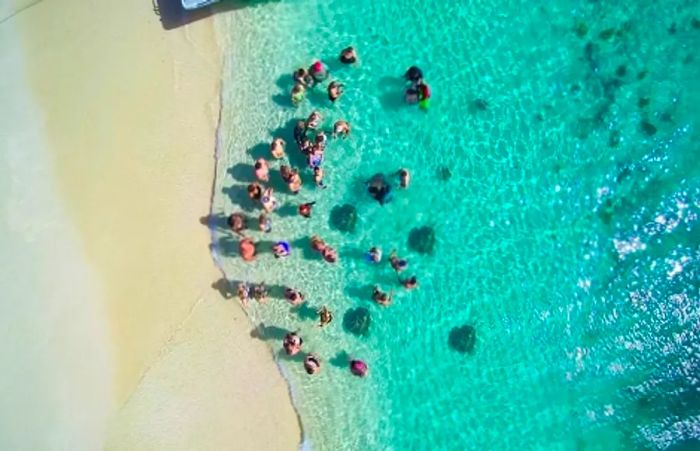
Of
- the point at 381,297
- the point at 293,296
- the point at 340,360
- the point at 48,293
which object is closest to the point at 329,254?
the point at 293,296

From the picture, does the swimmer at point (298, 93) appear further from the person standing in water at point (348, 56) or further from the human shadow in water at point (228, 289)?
the human shadow in water at point (228, 289)

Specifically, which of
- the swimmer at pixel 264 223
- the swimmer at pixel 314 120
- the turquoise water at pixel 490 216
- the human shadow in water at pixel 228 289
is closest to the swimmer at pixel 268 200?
the swimmer at pixel 264 223

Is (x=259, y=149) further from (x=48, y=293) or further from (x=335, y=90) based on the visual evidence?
(x=48, y=293)

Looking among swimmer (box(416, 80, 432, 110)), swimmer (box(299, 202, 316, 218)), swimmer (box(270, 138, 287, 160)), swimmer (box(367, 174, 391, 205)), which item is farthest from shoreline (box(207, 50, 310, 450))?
swimmer (box(416, 80, 432, 110))

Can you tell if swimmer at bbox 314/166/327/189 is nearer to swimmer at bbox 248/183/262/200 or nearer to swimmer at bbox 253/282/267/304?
swimmer at bbox 248/183/262/200

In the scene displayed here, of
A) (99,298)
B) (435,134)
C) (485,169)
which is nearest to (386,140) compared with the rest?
(435,134)

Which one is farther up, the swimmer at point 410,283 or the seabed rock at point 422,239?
the seabed rock at point 422,239

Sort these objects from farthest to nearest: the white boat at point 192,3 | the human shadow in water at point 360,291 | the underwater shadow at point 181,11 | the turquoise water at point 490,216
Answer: the human shadow in water at point 360,291
the turquoise water at point 490,216
the underwater shadow at point 181,11
the white boat at point 192,3

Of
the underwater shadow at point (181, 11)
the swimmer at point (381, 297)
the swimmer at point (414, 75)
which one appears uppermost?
the underwater shadow at point (181, 11)
